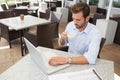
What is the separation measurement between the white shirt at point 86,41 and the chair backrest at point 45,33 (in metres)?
0.96

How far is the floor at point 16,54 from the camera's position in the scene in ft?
10.2

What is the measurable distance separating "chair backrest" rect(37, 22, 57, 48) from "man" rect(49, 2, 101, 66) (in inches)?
38.0

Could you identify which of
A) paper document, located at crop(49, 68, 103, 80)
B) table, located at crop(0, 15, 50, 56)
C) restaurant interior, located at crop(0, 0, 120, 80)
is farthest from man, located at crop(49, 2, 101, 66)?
table, located at crop(0, 15, 50, 56)

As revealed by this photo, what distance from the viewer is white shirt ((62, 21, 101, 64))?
4.90ft

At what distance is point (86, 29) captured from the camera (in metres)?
1.70

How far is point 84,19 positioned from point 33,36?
1643 mm

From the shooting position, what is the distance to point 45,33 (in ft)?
9.41

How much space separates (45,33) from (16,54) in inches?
43.4

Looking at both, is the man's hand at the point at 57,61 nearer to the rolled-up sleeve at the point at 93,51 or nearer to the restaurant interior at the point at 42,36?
the rolled-up sleeve at the point at 93,51

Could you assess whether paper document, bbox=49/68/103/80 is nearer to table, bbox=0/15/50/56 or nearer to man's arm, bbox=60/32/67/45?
man's arm, bbox=60/32/67/45

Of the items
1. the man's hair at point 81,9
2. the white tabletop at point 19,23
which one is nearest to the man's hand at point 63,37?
the man's hair at point 81,9

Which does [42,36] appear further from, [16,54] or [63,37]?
[63,37]

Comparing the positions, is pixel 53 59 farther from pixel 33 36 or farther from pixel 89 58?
pixel 33 36

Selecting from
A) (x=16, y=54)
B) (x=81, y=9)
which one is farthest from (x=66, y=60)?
(x=16, y=54)
